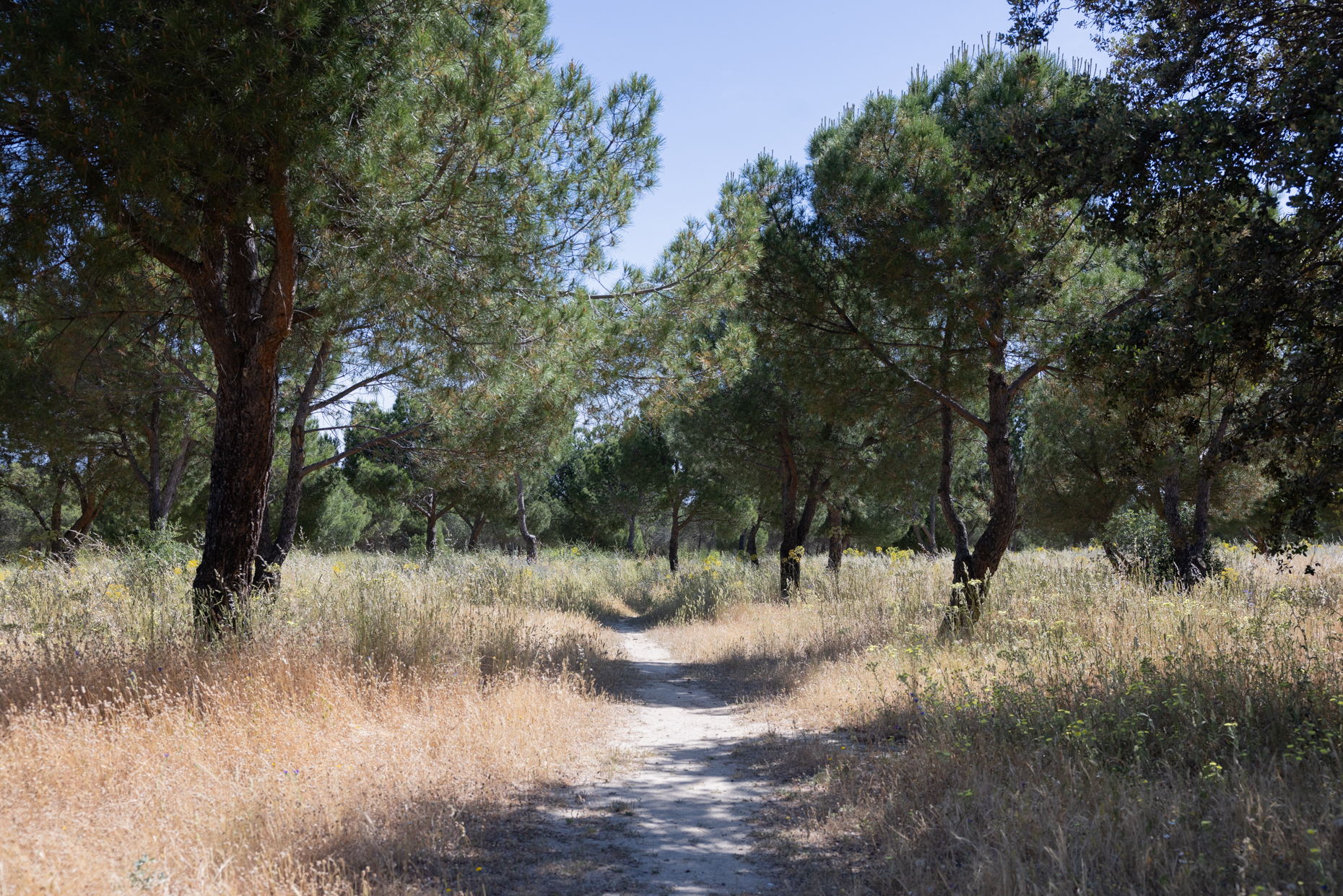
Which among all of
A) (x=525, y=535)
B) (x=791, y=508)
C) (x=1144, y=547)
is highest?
(x=791, y=508)

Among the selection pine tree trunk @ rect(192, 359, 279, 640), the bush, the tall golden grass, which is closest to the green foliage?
the tall golden grass

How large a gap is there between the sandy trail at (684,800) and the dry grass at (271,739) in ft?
1.47

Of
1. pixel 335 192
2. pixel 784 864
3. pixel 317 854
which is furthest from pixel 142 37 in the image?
pixel 784 864

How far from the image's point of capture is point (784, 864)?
358cm

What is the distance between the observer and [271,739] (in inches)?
175

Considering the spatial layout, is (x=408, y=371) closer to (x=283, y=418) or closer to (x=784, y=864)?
(x=784, y=864)

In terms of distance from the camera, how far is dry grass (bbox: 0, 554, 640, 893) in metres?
3.12

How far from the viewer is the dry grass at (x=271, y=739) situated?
312 cm

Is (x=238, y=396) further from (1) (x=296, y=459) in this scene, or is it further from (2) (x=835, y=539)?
(2) (x=835, y=539)

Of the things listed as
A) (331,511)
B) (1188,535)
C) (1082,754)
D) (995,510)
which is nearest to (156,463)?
(995,510)

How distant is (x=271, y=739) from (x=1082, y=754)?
4.70 meters

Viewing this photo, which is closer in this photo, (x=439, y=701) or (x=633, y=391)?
(x=439, y=701)

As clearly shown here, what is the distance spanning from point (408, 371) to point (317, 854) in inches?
287

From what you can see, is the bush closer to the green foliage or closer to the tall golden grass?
the tall golden grass
